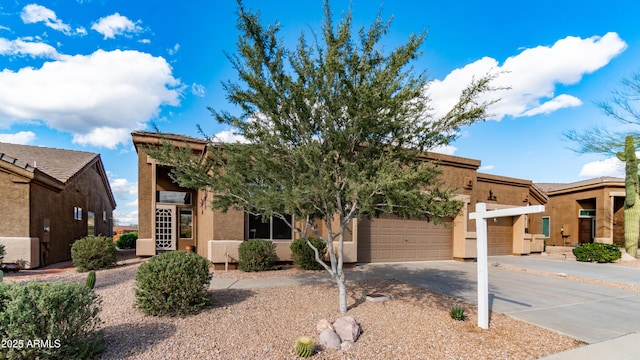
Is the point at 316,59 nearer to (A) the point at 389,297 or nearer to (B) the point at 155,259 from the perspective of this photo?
(B) the point at 155,259

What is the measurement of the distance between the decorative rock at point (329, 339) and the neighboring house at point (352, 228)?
21.0 feet

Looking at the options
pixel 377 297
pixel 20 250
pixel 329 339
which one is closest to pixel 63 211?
pixel 20 250

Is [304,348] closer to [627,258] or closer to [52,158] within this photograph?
[627,258]

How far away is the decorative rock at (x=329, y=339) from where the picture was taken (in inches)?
180

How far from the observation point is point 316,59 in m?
5.35

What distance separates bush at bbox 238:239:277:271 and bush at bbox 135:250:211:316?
14.1ft

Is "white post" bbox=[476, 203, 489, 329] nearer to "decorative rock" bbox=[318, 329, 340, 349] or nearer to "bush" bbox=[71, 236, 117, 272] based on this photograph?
"decorative rock" bbox=[318, 329, 340, 349]

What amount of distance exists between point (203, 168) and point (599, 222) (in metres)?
25.3

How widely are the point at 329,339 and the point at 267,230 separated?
705 cm

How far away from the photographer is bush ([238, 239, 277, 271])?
1008 cm

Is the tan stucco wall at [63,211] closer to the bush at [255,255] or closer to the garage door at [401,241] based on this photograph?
the bush at [255,255]

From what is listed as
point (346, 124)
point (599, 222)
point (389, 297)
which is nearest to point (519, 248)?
point (599, 222)

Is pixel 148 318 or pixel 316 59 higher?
pixel 316 59

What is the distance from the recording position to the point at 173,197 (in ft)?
49.3
